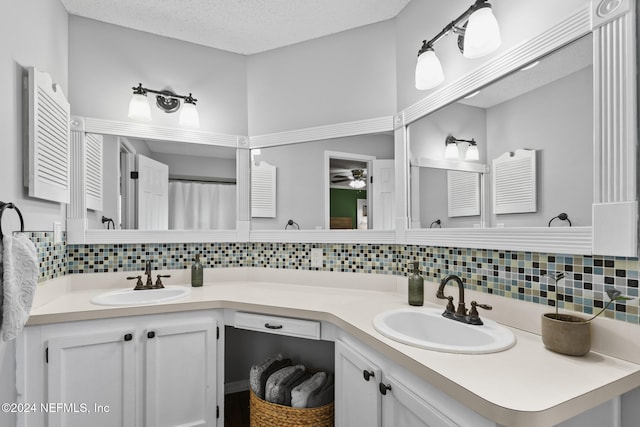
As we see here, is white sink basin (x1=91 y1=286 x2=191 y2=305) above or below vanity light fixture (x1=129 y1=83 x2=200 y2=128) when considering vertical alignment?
below

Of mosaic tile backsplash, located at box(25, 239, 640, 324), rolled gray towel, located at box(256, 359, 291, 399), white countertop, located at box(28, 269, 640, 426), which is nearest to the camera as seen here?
white countertop, located at box(28, 269, 640, 426)

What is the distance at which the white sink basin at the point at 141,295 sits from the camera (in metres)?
1.86

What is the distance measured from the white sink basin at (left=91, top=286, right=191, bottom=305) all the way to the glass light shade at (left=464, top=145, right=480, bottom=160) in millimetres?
1692

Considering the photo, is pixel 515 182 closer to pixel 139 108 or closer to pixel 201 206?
pixel 201 206

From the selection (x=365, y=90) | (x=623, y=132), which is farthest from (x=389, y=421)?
(x=365, y=90)

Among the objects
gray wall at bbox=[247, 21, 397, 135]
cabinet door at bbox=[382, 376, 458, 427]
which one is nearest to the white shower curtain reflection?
gray wall at bbox=[247, 21, 397, 135]

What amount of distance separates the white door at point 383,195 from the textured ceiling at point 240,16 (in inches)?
37.1

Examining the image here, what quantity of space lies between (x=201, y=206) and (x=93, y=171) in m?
0.69

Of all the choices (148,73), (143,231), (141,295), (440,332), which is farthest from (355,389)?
(148,73)

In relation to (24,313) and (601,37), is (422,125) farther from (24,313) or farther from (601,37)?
(24,313)

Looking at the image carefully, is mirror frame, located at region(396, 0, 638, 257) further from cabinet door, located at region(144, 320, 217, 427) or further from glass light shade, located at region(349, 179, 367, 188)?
cabinet door, located at region(144, 320, 217, 427)

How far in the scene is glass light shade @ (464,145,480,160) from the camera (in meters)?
1.48

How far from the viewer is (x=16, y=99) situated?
1.54 m

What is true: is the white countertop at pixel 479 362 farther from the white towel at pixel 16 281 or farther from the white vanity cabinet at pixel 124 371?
the white towel at pixel 16 281
